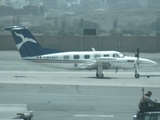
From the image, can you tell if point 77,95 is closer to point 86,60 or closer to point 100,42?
point 86,60

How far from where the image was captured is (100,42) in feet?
244

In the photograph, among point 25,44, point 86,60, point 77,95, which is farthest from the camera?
point 25,44

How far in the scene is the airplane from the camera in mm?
35781

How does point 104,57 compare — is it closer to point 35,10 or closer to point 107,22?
point 107,22

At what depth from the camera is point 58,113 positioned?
20.4 metres

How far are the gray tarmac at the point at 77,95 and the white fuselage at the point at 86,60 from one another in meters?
0.98

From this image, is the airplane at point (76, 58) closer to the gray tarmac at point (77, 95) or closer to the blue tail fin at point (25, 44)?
the blue tail fin at point (25, 44)

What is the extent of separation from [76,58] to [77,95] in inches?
417

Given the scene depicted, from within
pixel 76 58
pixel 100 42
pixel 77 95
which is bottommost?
pixel 100 42

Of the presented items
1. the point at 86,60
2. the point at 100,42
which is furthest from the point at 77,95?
the point at 100,42

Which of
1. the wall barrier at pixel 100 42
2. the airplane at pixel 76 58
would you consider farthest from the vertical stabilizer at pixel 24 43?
the wall barrier at pixel 100 42

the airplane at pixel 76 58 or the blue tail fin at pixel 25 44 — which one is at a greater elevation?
the blue tail fin at pixel 25 44

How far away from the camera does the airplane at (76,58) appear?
35781 mm

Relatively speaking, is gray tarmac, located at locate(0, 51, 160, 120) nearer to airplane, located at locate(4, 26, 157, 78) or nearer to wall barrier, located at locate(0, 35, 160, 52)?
airplane, located at locate(4, 26, 157, 78)
